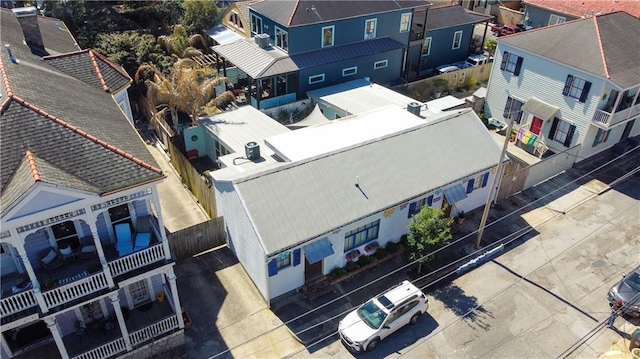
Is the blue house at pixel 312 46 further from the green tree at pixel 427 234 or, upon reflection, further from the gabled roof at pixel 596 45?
the green tree at pixel 427 234

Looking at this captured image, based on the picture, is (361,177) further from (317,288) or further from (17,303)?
(17,303)

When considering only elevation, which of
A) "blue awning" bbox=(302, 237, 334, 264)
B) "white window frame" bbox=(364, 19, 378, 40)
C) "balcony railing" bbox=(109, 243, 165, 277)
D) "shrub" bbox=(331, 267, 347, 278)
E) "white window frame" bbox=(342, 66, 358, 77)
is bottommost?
"shrub" bbox=(331, 267, 347, 278)

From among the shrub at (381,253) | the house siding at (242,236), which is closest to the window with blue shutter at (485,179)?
the shrub at (381,253)

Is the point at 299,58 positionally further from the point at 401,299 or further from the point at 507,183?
the point at 401,299

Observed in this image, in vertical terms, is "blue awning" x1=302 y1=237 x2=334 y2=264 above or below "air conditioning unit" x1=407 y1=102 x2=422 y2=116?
below

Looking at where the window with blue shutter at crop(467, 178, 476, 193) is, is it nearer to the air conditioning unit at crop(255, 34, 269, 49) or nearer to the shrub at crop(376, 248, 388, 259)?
the shrub at crop(376, 248, 388, 259)

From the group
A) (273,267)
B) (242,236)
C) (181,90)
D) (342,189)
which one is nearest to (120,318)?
(273,267)

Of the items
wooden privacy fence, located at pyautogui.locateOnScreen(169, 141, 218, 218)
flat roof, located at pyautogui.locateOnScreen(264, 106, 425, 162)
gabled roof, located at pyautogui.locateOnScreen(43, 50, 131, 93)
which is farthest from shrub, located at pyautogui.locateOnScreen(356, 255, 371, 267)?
gabled roof, located at pyautogui.locateOnScreen(43, 50, 131, 93)
